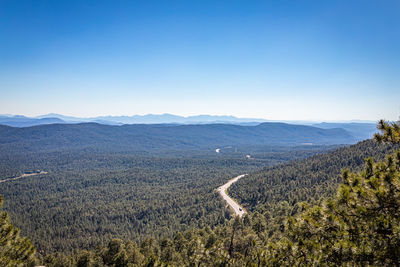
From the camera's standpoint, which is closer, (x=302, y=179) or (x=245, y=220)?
(x=245, y=220)

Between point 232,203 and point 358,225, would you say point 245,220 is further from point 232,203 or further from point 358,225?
point 358,225

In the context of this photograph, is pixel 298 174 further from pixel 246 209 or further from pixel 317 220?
pixel 317 220

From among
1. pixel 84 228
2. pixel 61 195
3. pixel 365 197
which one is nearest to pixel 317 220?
pixel 365 197

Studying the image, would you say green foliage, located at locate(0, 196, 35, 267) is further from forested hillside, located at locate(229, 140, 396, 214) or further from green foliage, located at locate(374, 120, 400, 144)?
forested hillside, located at locate(229, 140, 396, 214)

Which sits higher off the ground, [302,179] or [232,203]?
[302,179]

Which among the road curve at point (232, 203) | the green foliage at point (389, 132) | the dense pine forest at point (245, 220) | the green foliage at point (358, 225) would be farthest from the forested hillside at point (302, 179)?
the green foliage at point (389, 132)

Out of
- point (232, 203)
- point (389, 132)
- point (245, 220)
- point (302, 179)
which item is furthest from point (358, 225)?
point (302, 179)

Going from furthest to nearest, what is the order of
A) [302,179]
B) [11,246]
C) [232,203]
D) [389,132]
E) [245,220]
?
[302,179] → [232,203] → [245,220] → [11,246] → [389,132]

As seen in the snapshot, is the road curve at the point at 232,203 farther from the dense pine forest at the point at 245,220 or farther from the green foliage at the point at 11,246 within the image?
the green foliage at the point at 11,246
